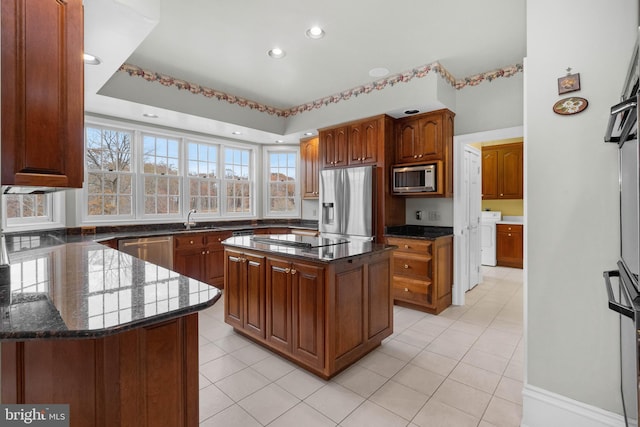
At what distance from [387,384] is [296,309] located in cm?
83

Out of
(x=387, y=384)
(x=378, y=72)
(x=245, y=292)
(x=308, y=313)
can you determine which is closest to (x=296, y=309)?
(x=308, y=313)

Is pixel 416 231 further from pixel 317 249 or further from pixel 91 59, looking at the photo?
pixel 91 59

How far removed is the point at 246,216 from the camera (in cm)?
545

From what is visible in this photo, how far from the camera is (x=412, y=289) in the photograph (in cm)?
358

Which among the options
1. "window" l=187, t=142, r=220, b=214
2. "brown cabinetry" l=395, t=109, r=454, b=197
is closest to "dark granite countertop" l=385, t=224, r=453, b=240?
"brown cabinetry" l=395, t=109, r=454, b=197

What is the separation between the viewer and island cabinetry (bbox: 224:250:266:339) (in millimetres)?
2541

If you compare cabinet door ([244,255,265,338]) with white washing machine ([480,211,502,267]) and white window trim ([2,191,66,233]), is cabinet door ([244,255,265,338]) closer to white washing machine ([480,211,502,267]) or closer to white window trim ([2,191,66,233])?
white window trim ([2,191,66,233])

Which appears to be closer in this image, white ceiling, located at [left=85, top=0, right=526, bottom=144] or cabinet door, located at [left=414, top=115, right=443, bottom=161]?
white ceiling, located at [left=85, top=0, right=526, bottom=144]

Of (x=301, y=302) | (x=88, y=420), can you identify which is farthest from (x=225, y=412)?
(x=88, y=420)

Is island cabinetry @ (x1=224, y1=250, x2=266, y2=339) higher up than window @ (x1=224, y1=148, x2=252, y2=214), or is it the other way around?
window @ (x1=224, y1=148, x2=252, y2=214)

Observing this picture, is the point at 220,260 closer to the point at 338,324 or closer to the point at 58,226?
the point at 58,226

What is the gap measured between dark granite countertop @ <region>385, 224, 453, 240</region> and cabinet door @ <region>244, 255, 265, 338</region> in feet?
6.22

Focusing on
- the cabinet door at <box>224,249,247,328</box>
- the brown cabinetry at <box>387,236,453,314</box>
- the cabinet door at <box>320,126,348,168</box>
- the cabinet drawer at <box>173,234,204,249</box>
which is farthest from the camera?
the cabinet door at <box>320,126,348,168</box>

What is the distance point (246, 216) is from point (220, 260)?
123 centimetres
